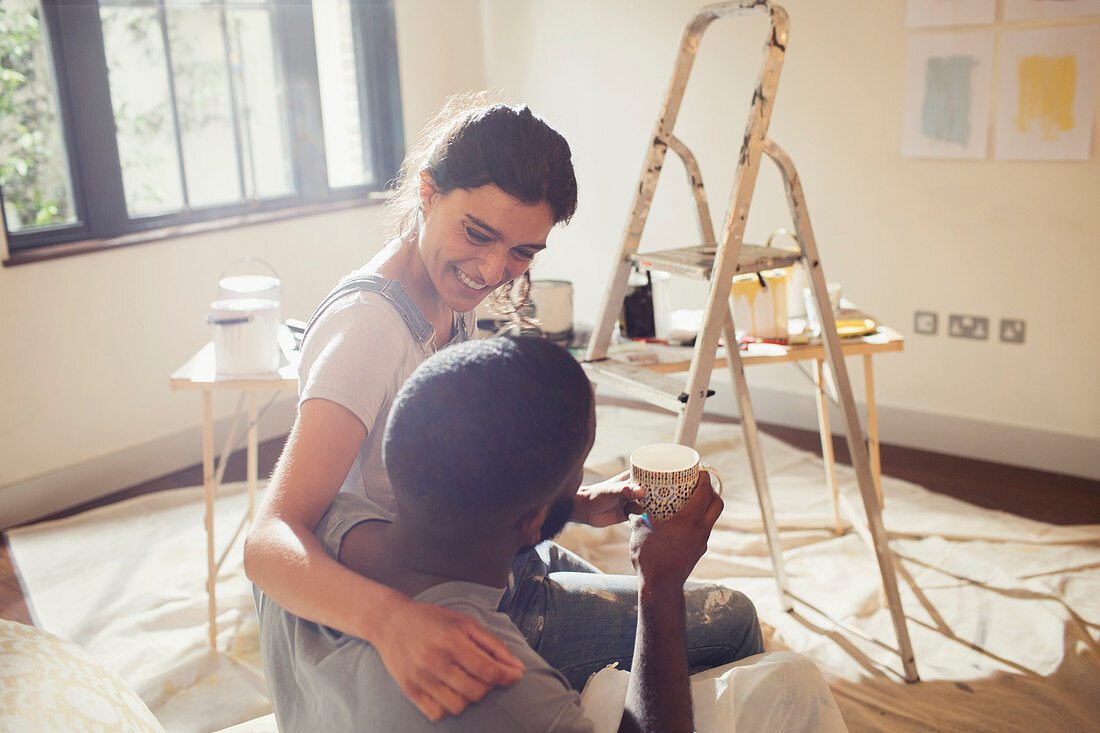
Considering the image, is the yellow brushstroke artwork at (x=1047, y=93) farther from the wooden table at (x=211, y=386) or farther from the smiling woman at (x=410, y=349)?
the wooden table at (x=211, y=386)

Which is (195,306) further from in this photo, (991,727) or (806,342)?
(991,727)

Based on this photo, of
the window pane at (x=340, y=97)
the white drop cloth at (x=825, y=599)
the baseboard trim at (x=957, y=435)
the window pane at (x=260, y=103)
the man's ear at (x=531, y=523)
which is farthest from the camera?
the window pane at (x=340, y=97)

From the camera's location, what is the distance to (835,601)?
243 centimetres

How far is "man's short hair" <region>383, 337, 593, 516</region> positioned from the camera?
864 mm

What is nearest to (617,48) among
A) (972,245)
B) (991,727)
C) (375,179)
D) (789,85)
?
(789,85)

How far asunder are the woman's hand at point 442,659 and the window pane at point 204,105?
311 centimetres

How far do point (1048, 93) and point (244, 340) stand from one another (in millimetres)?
2768

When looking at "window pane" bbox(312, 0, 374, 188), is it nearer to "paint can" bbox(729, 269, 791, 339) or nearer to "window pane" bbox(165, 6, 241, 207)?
"window pane" bbox(165, 6, 241, 207)

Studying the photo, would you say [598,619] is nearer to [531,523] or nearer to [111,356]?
[531,523]

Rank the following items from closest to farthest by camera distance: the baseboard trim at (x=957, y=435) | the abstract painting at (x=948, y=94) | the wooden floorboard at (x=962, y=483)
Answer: the wooden floorboard at (x=962, y=483), the abstract painting at (x=948, y=94), the baseboard trim at (x=957, y=435)

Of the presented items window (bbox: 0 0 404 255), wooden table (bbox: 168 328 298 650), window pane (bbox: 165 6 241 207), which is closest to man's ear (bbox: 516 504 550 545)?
wooden table (bbox: 168 328 298 650)

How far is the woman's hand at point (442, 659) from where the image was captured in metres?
0.83

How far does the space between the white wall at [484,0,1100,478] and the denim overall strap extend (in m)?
2.67

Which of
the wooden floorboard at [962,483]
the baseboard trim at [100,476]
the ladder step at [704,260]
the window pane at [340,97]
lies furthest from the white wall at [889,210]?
the baseboard trim at [100,476]
